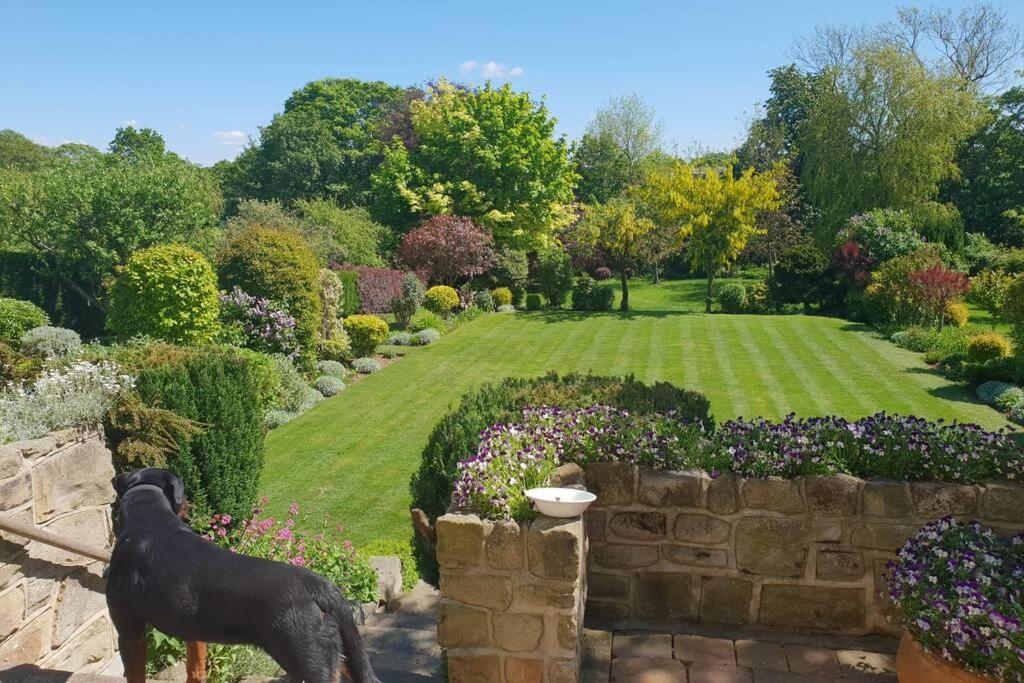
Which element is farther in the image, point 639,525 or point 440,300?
point 440,300

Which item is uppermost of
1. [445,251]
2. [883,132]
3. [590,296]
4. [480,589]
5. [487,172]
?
[883,132]

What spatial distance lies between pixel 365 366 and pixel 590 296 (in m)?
9.80

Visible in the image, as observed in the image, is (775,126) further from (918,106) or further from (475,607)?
(475,607)

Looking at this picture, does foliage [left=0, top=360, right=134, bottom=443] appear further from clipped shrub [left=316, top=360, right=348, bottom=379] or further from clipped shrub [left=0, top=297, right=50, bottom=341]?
clipped shrub [left=0, top=297, right=50, bottom=341]

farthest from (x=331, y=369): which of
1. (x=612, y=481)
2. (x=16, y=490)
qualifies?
(x=612, y=481)

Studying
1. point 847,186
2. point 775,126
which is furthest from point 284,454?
point 775,126

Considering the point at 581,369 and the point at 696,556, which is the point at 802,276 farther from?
the point at 696,556

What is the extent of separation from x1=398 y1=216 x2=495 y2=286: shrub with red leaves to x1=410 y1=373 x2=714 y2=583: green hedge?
59.2ft

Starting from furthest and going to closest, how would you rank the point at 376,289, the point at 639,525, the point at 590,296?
the point at 590,296 → the point at 376,289 → the point at 639,525

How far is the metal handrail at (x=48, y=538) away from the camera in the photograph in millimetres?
3379

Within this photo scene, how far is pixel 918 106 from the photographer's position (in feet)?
83.8

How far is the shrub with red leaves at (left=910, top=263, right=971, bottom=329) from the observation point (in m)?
16.8

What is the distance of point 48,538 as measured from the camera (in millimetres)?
3488

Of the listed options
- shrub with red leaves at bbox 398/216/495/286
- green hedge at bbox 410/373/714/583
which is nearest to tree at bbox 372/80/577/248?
shrub with red leaves at bbox 398/216/495/286
